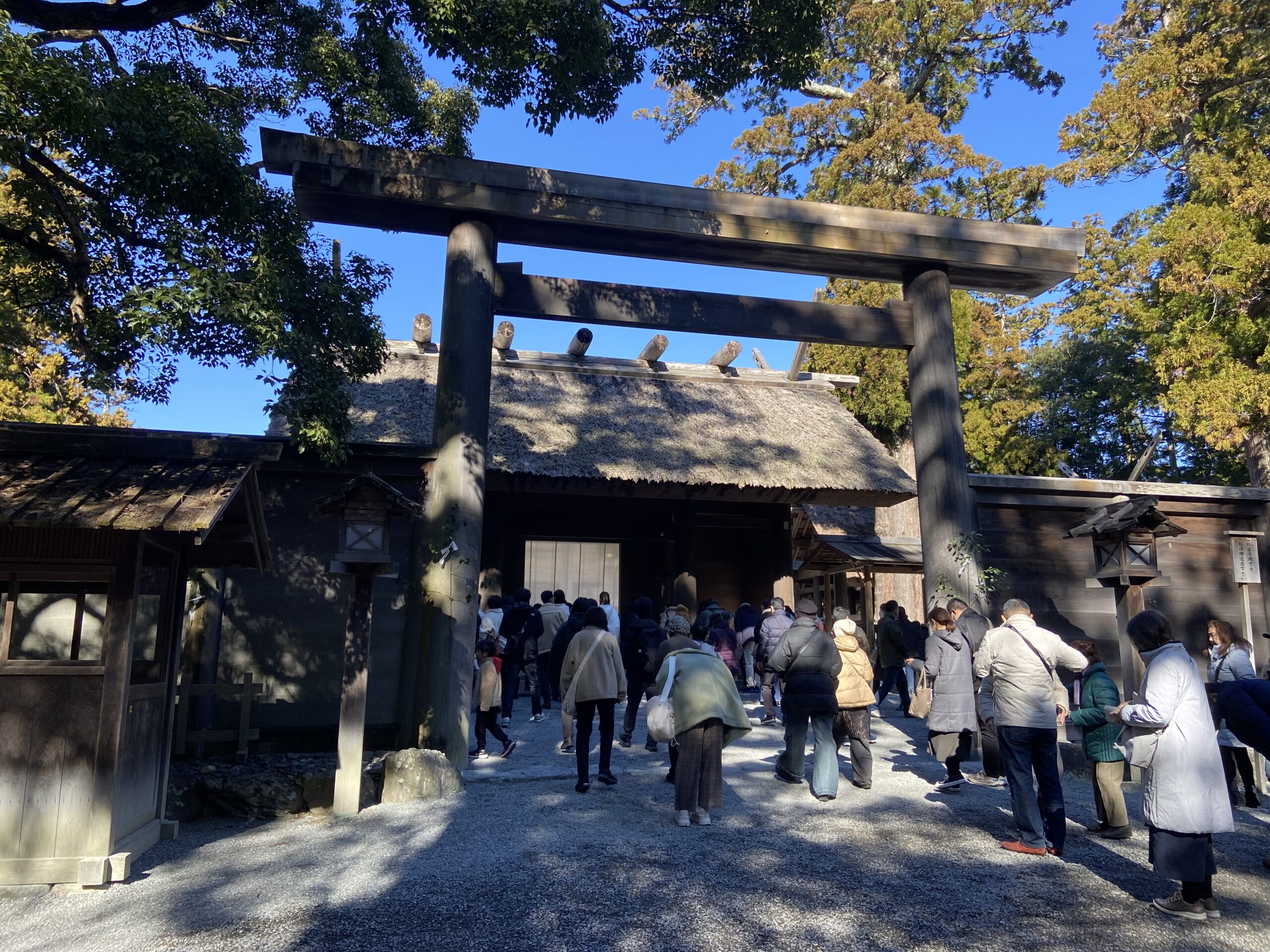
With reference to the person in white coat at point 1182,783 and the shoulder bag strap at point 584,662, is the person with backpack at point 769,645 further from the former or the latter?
the person in white coat at point 1182,783

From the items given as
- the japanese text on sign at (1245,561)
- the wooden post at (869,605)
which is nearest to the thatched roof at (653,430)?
the wooden post at (869,605)

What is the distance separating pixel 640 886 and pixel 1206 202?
16.4m

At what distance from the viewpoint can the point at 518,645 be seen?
390 inches

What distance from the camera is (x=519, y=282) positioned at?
328 inches

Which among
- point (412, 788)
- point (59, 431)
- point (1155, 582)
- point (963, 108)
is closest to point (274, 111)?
point (59, 431)

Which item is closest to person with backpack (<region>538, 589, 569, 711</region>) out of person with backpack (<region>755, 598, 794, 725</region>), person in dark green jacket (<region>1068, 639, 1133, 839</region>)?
person with backpack (<region>755, 598, 794, 725</region>)

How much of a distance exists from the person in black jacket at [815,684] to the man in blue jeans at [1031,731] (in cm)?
146

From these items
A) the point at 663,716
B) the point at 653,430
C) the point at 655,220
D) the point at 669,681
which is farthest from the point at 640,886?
the point at 653,430

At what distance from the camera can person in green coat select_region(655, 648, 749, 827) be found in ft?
19.6

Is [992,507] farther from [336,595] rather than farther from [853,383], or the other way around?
[853,383]

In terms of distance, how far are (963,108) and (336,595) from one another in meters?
20.3

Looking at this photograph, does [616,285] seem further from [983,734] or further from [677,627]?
[983,734]

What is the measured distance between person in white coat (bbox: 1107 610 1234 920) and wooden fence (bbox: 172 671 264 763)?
21.5 feet

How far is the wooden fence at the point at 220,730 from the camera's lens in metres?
7.30
